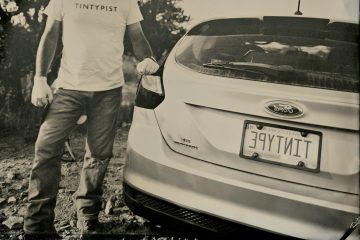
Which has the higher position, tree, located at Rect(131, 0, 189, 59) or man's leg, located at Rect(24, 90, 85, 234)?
tree, located at Rect(131, 0, 189, 59)

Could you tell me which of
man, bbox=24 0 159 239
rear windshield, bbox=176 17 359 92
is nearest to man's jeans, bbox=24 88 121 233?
man, bbox=24 0 159 239

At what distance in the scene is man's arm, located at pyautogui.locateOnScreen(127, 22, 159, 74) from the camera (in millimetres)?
2113

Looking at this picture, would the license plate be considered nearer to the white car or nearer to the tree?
the white car

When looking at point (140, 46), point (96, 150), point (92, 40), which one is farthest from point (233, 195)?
point (92, 40)

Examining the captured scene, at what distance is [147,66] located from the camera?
209 cm

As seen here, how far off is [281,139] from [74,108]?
44.8 inches

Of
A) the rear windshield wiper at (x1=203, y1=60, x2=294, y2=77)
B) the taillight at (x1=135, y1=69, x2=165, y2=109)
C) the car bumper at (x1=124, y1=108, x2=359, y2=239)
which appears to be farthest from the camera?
the taillight at (x1=135, y1=69, x2=165, y2=109)

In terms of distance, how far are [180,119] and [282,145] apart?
458mm

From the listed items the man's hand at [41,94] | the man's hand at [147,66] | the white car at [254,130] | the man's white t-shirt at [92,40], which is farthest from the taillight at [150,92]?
the man's hand at [41,94]

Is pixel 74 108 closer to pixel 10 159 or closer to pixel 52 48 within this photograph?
pixel 52 48

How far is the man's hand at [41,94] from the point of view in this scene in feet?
6.86

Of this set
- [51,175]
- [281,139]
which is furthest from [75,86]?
[281,139]

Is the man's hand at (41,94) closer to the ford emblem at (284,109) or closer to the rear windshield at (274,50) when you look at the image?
the rear windshield at (274,50)

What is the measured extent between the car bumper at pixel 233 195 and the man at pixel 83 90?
39 centimetres
